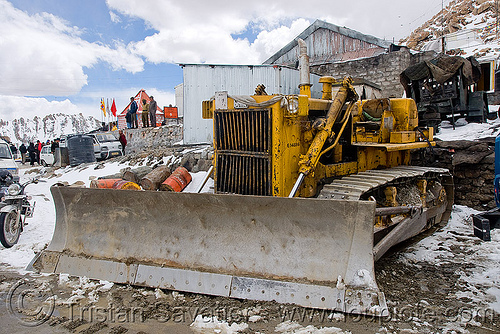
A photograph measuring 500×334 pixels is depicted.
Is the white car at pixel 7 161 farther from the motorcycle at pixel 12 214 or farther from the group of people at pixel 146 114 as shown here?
the group of people at pixel 146 114

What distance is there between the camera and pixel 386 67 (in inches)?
596

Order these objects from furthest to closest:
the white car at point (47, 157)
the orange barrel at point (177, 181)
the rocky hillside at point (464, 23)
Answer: the rocky hillside at point (464, 23), the white car at point (47, 157), the orange barrel at point (177, 181)

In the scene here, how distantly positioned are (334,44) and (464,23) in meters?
20.9

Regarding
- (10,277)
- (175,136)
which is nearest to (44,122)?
(175,136)

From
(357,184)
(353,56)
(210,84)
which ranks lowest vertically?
(357,184)

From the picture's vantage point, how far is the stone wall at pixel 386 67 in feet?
48.6

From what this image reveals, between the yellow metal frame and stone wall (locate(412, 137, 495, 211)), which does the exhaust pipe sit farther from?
stone wall (locate(412, 137, 495, 211))

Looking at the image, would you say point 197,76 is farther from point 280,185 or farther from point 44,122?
point 44,122

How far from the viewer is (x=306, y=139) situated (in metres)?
5.06

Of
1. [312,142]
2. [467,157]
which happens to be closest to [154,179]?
[312,142]

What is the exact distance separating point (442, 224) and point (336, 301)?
4.21 meters

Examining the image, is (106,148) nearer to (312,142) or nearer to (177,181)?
(177,181)

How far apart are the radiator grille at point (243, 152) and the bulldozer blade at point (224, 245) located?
1.06m

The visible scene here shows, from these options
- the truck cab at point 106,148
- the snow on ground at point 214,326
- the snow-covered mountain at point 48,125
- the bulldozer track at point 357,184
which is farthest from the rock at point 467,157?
the snow-covered mountain at point 48,125
